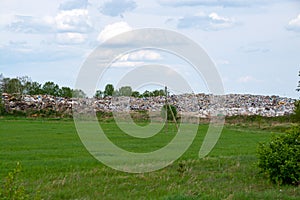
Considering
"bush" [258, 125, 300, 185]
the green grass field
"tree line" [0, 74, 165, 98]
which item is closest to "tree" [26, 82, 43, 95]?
"tree line" [0, 74, 165, 98]

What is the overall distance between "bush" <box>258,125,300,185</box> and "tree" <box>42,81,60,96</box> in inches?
2982

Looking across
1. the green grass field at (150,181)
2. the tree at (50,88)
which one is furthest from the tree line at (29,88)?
the green grass field at (150,181)

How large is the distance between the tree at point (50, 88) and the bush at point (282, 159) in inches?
→ 2982

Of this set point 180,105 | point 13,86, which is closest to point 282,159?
point 180,105

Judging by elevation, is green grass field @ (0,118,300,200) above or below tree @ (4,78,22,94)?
below

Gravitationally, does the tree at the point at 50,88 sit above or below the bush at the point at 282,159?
above

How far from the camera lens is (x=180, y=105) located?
5344 centimetres

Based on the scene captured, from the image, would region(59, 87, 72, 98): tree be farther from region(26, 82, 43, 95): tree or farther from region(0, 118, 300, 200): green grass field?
region(0, 118, 300, 200): green grass field

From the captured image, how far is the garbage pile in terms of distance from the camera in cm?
5216

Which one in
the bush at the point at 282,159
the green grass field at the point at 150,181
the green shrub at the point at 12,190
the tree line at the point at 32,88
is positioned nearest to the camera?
the green shrub at the point at 12,190

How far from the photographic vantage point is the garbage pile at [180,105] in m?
52.2

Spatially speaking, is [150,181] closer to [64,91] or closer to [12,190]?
[12,190]

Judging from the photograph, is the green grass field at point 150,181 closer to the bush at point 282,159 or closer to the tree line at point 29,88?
the bush at point 282,159

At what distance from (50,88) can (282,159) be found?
256 ft
